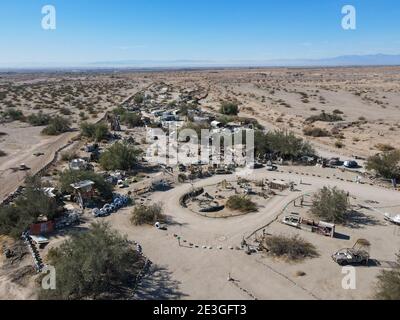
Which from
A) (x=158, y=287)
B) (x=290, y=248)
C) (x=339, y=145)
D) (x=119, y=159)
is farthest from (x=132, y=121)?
(x=158, y=287)

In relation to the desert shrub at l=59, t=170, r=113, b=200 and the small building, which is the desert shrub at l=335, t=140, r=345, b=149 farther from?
the small building

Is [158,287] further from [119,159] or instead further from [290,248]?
[119,159]

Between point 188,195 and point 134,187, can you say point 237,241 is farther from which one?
point 134,187

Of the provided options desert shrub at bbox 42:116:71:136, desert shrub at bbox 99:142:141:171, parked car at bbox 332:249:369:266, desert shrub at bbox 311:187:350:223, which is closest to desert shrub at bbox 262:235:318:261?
parked car at bbox 332:249:369:266
